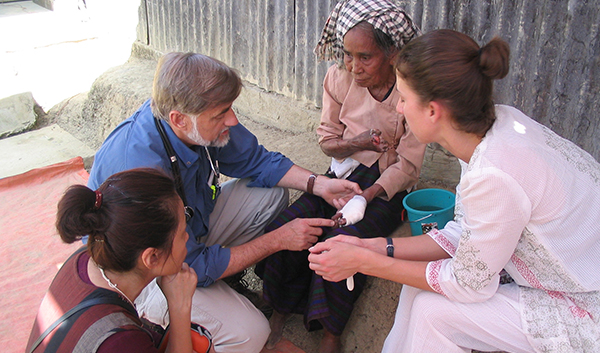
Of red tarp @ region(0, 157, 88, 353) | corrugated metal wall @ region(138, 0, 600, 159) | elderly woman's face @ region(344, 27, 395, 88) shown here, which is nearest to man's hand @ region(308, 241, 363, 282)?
elderly woman's face @ region(344, 27, 395, 88)

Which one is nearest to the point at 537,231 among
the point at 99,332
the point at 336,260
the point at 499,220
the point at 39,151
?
the point at 499,220

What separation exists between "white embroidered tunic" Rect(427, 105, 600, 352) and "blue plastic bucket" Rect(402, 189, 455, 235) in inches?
26.7

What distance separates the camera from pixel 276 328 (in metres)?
2.89

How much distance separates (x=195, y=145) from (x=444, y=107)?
1.47 metres

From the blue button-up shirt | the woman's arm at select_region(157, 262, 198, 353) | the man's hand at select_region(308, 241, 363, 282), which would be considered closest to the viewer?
the woman's arm at select_region(157, 262, 198, 353)

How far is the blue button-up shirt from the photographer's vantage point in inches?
93.9

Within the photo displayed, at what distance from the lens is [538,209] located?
171 cm

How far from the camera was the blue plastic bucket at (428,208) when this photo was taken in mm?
2555

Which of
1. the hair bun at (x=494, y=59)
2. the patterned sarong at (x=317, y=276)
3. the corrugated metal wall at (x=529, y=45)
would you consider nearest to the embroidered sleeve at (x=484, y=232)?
the hair bun at (x=494, y=59)

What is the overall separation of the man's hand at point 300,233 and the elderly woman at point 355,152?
7 cm

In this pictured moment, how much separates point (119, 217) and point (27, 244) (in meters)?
2.94

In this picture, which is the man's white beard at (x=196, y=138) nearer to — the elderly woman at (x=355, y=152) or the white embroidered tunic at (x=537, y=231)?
the elderly woman at (x=355, y=152)

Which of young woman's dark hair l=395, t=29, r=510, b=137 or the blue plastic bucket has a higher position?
young woman's dark hair l=395, t=29, r=510, b=137

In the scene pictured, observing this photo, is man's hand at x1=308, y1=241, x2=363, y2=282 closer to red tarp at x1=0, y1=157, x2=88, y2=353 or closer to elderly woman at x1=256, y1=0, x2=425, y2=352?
elderly woman at x1=256, y1=0, x2=425, y2=352
